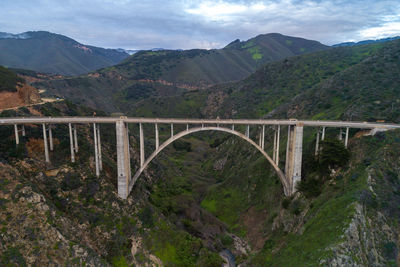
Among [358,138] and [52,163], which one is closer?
[52,163]

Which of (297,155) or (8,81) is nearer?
(297,155)

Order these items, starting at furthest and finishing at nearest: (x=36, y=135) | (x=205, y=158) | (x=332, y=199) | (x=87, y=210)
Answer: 1. (x=205, y=158)
2. (x=36, y=135)
3. (x=87, y=210)
4. (x=332, y=199)

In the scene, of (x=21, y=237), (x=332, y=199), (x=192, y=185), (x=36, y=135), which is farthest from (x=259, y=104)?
(x=21, y=237)

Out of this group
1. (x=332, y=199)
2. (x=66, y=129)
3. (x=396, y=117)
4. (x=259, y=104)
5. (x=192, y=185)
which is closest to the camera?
(x=332, y=199)

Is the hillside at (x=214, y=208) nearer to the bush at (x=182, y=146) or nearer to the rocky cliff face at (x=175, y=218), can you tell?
the rocky cliff face at (x=175, y=218)

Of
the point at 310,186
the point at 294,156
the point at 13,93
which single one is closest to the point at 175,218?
the point at 294,156

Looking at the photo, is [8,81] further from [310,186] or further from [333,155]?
[333,155]

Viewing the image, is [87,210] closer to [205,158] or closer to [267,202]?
[267,202]
